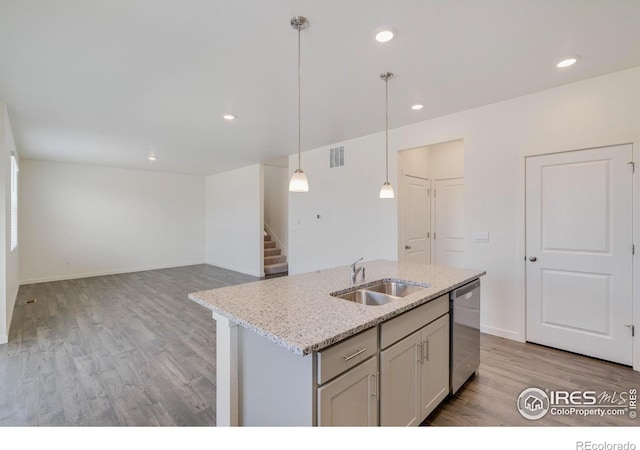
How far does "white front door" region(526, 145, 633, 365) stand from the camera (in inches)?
107

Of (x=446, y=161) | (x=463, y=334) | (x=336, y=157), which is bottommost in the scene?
(x=463, y=334)

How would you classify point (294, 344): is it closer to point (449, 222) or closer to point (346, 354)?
point (346, 354)

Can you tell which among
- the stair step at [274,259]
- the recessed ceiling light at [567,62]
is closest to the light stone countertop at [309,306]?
the recessed ceiling light at [567,62]

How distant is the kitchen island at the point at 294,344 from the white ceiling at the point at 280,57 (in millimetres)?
1809

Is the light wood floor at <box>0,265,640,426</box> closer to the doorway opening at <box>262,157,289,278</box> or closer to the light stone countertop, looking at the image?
the light stone countertop

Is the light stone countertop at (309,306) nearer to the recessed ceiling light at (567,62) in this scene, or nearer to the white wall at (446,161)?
the recessed ceiling light at (567,62)

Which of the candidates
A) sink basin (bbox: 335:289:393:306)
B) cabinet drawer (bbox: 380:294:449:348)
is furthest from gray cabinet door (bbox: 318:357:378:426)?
sink basin (bbox: 335:289:393:306)

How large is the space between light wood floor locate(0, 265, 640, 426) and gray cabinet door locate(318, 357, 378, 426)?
0.83m

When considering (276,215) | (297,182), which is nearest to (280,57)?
(297,182)

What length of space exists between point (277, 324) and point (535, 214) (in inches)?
124

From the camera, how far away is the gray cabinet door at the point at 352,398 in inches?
50.1

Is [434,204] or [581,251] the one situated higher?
[434,204]

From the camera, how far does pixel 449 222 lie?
16.0 feet

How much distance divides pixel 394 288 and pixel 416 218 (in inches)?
97.2
